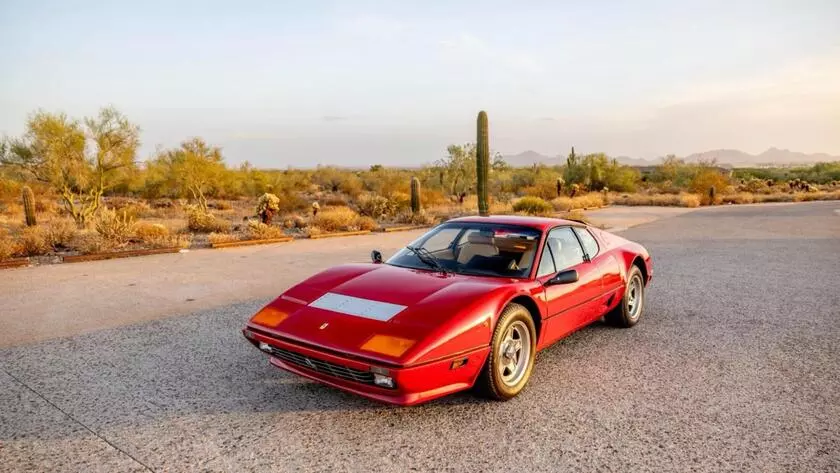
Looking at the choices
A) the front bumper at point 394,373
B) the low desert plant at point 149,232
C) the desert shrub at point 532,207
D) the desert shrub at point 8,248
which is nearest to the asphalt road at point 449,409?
the front bumper at point 394,373

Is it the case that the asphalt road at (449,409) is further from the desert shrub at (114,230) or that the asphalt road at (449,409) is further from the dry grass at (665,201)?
the dry grass at (665,201)

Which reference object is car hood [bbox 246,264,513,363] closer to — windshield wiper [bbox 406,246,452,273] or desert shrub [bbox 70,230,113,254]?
windshield wiper [bbox 406,246,452,273]

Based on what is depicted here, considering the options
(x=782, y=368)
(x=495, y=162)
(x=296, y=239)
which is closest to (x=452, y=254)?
(x=782, y=368)

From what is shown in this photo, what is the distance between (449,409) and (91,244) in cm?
990

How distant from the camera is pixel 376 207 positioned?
19.4 m

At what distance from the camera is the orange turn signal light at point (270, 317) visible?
3883 mm

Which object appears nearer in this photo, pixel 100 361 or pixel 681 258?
pixel 100 361

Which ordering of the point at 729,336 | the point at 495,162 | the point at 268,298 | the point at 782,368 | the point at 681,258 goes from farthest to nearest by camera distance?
the point at 495,162
the point at 681,258
the point at 268,298
the point at 729,336
the point at 782,368

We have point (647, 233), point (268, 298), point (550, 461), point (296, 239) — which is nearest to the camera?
point (550, 461)

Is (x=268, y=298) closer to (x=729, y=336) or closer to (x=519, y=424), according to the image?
(x=519, y=424)

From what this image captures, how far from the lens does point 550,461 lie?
10.1 feet

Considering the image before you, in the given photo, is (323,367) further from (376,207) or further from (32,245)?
(376,207)

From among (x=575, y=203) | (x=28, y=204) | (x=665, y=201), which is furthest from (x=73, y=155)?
(x=665, y=201)

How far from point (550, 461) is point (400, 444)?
0.86 metres
